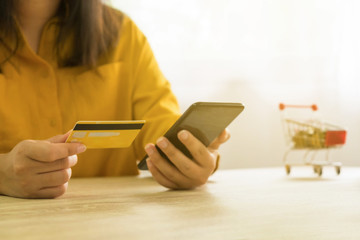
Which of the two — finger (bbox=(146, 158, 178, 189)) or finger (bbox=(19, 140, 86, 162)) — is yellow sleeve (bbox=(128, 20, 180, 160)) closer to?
finger (bbox=(146, 158, 178, 189))

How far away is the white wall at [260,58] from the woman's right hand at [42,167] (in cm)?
116

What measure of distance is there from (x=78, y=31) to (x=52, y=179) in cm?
64

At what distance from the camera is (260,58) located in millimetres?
1966

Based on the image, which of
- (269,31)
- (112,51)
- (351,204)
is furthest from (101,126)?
(269,31)

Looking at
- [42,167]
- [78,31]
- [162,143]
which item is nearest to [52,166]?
[42,167]

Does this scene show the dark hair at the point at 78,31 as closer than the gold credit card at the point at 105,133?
No

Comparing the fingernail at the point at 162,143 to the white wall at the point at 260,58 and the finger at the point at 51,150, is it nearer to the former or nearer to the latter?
the finger at the point at 51,150

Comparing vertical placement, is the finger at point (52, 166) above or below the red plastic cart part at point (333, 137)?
above

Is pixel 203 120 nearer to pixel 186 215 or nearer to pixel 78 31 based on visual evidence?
pixel 186 215

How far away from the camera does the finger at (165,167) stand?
81cm

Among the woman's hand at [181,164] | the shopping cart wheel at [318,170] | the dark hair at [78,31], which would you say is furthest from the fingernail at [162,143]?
the shopping cart wheel at [318,170]

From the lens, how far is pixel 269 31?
1.97 m

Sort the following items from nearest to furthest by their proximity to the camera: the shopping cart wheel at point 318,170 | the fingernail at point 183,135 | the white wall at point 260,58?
the fingernail at point 183,135
the shopping cart wheel at point 318,170
the white wall at point 260,58

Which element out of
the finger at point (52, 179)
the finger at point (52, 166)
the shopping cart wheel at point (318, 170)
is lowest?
the shopping cart wheel at point (318, 170)
